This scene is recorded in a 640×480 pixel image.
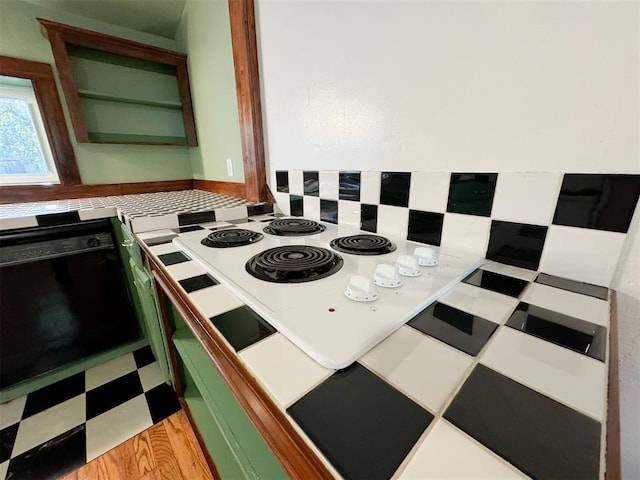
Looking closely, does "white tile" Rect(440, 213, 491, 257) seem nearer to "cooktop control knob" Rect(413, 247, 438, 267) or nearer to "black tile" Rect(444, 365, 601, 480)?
"cooktop control knob" Rect(413, 247, 438, 267)

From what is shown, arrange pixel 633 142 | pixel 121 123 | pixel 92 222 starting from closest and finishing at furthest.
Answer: pixel 633 142 → pixel 92 222 → pixel 121 123

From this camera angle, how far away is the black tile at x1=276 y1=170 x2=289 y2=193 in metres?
1.19

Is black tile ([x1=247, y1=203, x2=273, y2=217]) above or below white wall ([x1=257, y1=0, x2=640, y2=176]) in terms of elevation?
below

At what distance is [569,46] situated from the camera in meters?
0.45

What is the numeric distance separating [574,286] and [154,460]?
143cm

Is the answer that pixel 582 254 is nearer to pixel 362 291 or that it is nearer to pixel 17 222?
pixel 362 291

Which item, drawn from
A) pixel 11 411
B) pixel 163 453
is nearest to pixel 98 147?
pixel 11 411

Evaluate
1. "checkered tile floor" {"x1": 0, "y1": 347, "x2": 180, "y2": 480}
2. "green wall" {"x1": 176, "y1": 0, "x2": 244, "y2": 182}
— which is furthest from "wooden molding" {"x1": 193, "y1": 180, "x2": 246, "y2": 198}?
"checkered tile floor" {"x1": 0, "y1": 347, "x2": 180, "y2": 480}

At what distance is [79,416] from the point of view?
1145mm

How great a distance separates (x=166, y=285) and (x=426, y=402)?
2.03 feet

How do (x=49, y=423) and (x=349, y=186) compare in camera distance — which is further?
(x=49, y=423)

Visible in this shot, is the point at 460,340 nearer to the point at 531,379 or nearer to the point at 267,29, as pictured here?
the point at 531,379

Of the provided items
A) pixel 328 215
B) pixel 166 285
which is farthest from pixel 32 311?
pixel 328 215

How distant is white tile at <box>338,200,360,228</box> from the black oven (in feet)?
3.75
